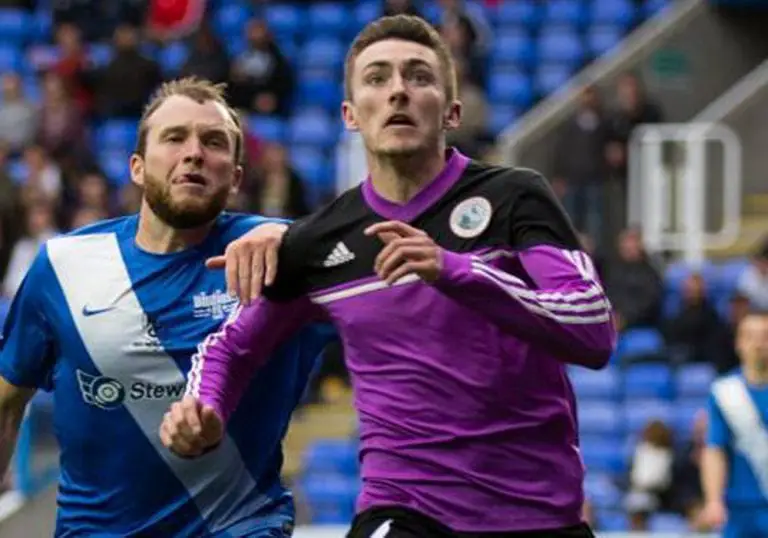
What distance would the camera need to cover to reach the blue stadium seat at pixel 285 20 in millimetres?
22297

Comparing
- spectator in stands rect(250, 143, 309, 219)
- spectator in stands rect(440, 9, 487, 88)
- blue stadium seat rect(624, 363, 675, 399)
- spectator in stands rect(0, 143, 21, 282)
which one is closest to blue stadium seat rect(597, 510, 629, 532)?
blue stadium seat rect(624, 363, 675, 399)

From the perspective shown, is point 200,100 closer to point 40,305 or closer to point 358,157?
point 40,305

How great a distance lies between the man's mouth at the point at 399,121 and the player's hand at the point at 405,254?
51cm

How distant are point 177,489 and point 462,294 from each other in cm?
148

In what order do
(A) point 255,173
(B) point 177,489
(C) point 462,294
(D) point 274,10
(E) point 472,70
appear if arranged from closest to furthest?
(C) point 462,294, (B) point 177,489, (A) point 255,173, (E) point 472,70, (D) point 274,10

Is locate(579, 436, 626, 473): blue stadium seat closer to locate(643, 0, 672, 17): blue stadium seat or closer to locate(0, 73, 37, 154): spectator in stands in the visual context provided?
locate(0, 73, 37, 154): spectator in stands

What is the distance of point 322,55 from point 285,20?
2.82 feet

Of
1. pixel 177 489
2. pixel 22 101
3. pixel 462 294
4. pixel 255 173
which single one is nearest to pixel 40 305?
pixel 177 489

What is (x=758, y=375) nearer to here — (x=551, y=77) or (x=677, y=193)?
(x=677, y=193)

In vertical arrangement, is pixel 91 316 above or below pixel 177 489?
above

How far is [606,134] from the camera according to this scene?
18562 mm

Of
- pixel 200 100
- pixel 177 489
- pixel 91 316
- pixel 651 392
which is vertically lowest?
pixel 651 392

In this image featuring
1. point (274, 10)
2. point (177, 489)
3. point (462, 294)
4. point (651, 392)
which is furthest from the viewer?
point (274, 10)

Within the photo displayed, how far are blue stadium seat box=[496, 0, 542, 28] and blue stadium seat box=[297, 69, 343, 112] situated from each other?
1.58m
